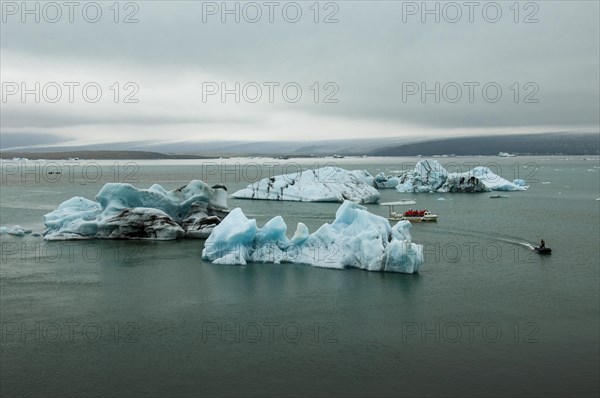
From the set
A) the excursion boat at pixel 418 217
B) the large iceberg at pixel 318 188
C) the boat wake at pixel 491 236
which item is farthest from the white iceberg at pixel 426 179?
the boat wake at pixel 491 236

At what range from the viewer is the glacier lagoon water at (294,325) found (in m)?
9.60

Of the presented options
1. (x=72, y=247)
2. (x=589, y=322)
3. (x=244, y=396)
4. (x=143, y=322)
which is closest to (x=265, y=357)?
(x=244, y=396)

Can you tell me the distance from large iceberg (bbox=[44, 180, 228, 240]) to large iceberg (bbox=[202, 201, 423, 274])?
5513 mm

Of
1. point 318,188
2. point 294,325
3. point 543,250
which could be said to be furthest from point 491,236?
point 318,188

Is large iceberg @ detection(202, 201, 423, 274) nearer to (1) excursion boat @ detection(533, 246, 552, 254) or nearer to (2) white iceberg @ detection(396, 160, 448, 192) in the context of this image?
(1) excursion boat @ detection(533, 246, 552, 254)

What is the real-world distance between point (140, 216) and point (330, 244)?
10.3 metres

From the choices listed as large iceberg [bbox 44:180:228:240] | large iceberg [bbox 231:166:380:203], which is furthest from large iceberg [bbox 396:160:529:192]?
large iceberg [bbox 44:180:228:240]

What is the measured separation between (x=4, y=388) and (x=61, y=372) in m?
0.95

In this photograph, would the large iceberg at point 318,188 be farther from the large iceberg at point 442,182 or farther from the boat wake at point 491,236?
the boat wake at point 491,236

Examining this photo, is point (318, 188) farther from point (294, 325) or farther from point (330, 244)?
point (294, 325)

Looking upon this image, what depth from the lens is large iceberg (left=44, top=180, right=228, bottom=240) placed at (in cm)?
2455

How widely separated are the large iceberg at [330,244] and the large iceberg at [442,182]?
31.7 meters

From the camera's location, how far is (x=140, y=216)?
24.8m

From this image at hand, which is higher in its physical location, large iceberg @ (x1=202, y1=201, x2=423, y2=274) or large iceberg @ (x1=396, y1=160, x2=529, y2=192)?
large iceberg @ (x1=396, y1=160, x2=529, y2=192)
